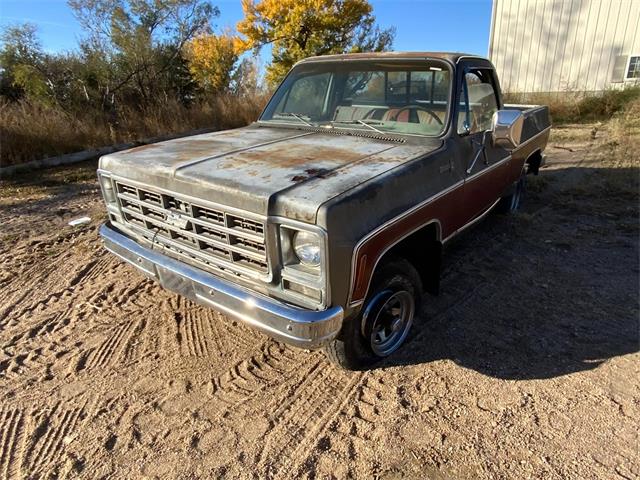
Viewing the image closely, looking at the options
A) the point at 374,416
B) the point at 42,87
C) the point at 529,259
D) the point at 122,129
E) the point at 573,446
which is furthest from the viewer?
the point at 42,87

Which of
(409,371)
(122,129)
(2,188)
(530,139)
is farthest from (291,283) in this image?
(122,129)

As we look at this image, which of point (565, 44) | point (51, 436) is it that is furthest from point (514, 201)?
point (565, 44)

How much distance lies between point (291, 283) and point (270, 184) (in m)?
0.57

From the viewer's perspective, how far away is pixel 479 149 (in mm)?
3684

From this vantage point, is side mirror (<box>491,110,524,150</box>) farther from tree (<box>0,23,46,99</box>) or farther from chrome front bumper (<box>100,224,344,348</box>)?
tree (<box>0,23,46,99</box>)

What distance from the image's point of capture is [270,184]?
2455mm

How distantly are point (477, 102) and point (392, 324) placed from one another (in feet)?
7.51

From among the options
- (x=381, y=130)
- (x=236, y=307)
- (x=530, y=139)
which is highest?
(x=381, y=130)

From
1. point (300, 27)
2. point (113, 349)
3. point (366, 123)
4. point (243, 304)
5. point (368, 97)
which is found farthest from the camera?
point (300, 27)

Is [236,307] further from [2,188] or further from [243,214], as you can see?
[2,188]

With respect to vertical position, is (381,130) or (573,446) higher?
(381,130)

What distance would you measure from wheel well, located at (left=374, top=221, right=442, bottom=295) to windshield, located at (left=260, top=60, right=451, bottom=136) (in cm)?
→ 82

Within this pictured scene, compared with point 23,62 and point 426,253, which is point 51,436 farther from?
point 23,62

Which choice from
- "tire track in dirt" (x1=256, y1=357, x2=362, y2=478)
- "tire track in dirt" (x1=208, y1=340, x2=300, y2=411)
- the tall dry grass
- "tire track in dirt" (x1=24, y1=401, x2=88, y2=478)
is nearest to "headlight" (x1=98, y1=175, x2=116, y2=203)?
"tire track in dirt" (x1=24, y1=401, x2=88, y2=478)
